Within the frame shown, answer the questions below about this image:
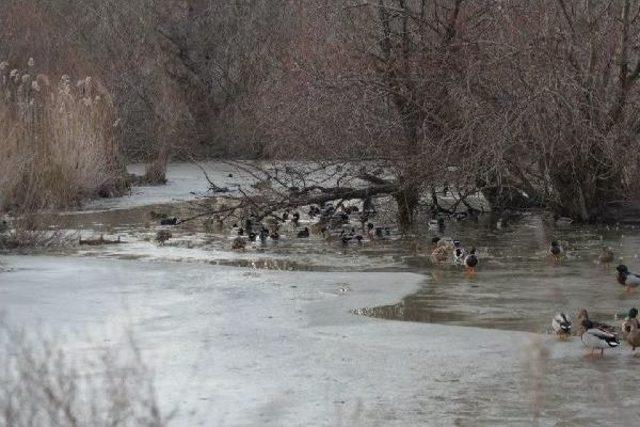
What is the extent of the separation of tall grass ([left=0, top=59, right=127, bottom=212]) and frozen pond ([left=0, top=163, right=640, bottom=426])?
3.35 meters

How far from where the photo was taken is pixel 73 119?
18.9 meters

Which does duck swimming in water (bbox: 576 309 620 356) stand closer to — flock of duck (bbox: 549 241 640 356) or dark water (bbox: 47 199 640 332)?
flock of duck (bbox: 549 241 640 356)

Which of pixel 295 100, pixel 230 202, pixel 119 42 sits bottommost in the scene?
pixel 230 202

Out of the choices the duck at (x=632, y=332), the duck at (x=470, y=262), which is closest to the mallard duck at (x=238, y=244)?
the duck at (x=470, y=262)

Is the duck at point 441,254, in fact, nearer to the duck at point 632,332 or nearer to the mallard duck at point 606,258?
the mallard duck at point 606,258

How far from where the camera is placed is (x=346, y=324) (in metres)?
8.84

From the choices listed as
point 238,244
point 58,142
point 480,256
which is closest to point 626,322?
point 480,256

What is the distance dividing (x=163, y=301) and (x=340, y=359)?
102 inches

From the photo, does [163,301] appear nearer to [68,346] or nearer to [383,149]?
[68,346]

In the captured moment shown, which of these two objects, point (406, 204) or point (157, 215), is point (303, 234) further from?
point (157, 215)

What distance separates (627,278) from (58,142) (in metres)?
10.6

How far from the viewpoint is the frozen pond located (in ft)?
21.5

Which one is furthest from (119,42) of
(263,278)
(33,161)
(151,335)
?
(151,335)

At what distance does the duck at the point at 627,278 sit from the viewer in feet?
33.8
